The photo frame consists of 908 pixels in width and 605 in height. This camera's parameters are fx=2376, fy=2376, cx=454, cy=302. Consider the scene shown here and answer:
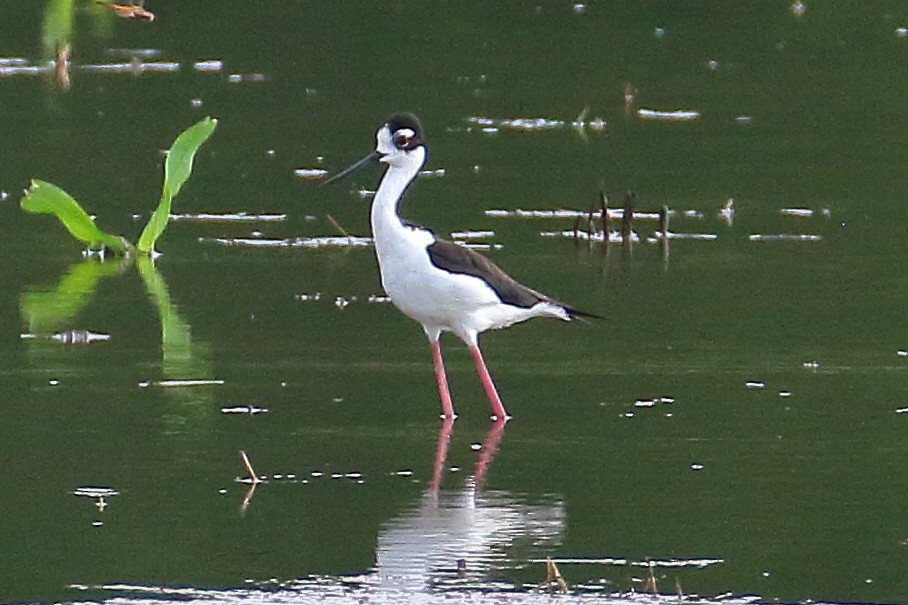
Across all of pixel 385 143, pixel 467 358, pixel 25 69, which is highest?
pixel 385 143

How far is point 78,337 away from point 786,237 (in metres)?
4.16

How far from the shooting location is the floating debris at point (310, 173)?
14.3 m

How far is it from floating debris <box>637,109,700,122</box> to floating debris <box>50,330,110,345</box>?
25.7 feet

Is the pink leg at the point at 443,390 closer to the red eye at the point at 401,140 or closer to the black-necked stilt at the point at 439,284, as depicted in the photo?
the black-necked stilt at the point at 439,284

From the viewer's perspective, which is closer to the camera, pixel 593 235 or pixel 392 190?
pixel 392 190

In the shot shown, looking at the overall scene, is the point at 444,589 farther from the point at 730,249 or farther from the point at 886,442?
the point at 730,249

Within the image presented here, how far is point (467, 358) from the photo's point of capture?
9.61m

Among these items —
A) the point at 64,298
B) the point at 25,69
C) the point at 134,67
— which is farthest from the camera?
the point at 134,67

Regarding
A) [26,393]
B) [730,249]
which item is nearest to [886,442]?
[26,393]

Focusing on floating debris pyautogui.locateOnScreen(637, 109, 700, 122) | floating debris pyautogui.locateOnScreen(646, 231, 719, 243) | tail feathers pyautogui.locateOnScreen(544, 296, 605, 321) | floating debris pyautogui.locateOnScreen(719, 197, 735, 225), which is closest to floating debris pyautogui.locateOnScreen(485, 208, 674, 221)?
floating debris pyautogui.locateOnScreen(719, 197, 735, 225)

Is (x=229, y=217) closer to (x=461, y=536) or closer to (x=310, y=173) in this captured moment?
(x=310, y=173)

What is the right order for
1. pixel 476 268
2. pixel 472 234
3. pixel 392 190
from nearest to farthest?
1. pixel 476 268
2. pixel 392 190
3. pixel 472 234

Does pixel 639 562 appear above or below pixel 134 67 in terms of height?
below

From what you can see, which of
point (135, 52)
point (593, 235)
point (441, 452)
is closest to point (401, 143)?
point (441, 452)
